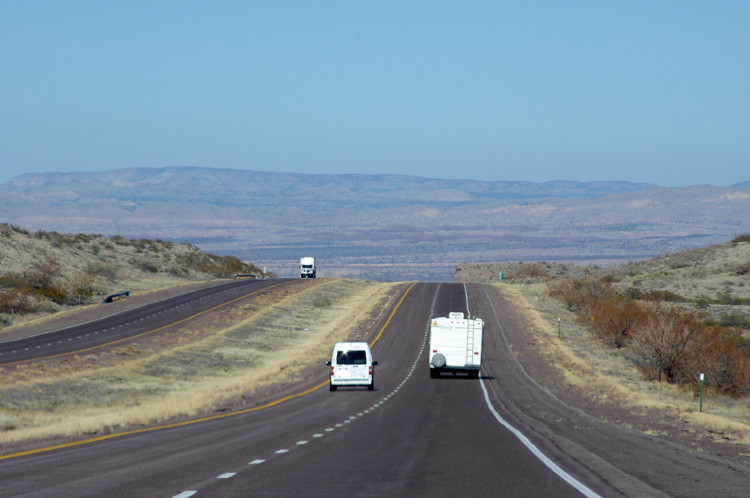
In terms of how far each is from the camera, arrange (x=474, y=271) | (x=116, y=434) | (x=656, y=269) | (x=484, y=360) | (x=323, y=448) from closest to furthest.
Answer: (x=323, y=448) → (x=116, y=434) → (x=484, y=360) → (x=656, y=269) → (x=474, y=271)

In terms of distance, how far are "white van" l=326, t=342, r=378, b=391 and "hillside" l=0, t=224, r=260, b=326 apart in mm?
35212

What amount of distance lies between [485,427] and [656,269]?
8848 centimetres

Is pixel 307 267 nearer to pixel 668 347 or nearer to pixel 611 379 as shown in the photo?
pixel 668 347

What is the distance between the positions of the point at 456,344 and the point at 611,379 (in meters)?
7.82

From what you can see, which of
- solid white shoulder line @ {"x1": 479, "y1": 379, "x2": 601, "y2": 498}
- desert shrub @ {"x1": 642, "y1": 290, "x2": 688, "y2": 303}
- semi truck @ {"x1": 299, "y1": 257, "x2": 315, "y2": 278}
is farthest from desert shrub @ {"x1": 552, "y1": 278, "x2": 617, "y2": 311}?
solid white shoulder line @ {"x1": 479, "y1": 379, "x2": 601, "y2": 498}

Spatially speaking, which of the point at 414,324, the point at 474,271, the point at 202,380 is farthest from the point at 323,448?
the point at 474,271

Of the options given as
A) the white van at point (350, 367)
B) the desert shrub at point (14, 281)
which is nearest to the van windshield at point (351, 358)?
the white van at point (350, 367)

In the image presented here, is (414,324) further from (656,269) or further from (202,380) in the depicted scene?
(656,269)

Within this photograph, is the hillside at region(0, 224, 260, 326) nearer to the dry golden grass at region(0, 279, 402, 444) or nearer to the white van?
the dry golden grass at region(0, 279, 402, 444)

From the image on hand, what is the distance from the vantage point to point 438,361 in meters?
37.9

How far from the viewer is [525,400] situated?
95.6ft

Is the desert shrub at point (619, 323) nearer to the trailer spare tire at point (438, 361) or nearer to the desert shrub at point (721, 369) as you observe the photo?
the desert shrub at point (721, 369)

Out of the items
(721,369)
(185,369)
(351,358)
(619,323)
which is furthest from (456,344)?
(619,323)

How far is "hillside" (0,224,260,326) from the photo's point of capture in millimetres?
67750
